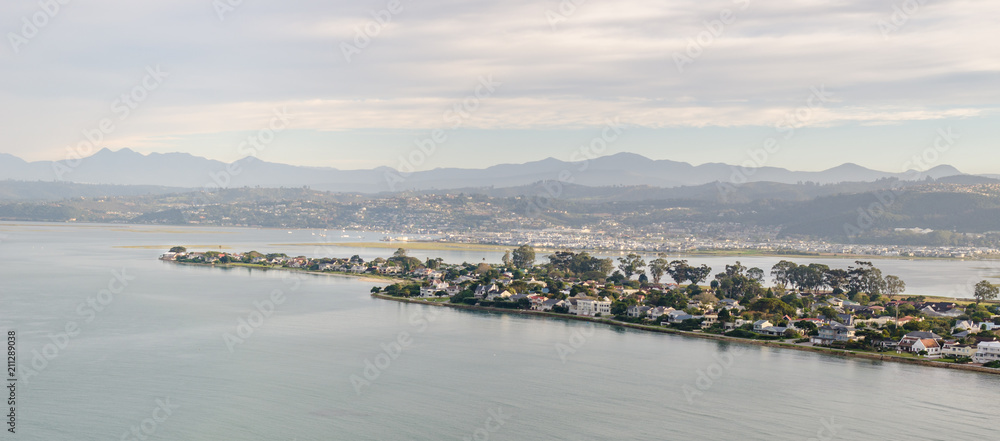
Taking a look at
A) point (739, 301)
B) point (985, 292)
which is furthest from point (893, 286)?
point (739, 301)

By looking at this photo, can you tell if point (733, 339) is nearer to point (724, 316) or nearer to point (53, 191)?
point (724, 316)

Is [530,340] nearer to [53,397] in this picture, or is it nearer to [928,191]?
[53,397]

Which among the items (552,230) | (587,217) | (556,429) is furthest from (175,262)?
(587,217)

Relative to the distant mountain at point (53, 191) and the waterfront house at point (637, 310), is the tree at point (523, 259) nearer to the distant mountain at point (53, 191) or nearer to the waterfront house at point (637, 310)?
the waterfront house at point (637, 310)

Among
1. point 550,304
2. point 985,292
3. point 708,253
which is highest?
point 708,253

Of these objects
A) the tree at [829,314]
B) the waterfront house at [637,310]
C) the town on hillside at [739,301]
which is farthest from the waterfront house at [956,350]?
the waterfront house at [637,310]
